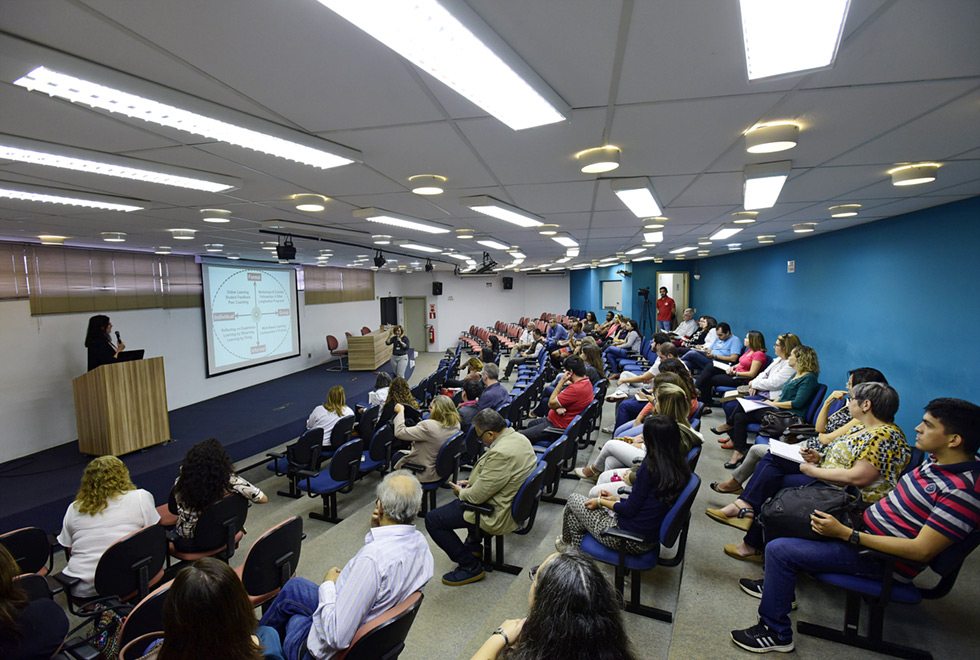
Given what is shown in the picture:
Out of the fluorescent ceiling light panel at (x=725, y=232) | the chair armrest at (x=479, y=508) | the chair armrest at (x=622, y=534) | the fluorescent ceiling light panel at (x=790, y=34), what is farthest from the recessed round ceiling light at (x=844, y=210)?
the chair armrest at (x=479, y=508)

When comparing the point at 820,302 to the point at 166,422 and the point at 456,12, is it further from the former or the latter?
the point at 166,422

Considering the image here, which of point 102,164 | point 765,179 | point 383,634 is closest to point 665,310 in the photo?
point 765,179

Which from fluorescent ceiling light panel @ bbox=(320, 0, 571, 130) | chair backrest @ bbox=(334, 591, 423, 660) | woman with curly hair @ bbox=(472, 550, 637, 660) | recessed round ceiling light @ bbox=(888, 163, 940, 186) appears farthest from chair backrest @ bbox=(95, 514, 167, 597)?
recessed round ceiling light @ bbox=(888, 163, 940, 186)

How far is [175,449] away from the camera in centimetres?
664

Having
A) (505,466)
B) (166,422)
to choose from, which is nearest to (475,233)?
(505,466)

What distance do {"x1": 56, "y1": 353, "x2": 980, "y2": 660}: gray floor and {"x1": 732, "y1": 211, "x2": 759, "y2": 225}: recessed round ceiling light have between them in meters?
2.95

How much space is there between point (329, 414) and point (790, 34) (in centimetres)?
506

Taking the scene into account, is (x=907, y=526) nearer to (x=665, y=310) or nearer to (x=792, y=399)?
(x=792, y=399)

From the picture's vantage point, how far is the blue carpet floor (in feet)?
16.2

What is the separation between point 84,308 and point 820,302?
39.8ft

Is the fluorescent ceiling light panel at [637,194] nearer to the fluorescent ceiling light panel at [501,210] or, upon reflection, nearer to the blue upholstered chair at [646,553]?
the fluorescent ceiling light panel at [501,210]

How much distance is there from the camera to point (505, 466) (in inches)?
117

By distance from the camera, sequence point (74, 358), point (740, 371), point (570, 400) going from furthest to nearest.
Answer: point (74, 358)
point (740, 371)
point (570, 400)

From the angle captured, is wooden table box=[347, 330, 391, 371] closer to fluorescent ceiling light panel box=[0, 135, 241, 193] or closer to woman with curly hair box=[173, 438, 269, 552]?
woman with curly hair box=[173, 438, 269, 552]
